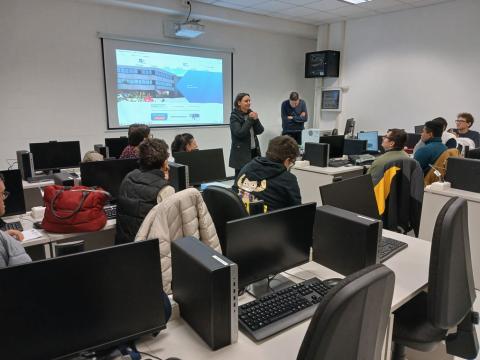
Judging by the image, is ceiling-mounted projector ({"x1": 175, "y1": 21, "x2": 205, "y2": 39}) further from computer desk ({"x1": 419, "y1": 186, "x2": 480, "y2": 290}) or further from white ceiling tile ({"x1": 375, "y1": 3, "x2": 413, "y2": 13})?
computer desk ({"x1": 419, "y1": 186, "x2": 480, "y2": 290})

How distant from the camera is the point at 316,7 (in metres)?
5.95

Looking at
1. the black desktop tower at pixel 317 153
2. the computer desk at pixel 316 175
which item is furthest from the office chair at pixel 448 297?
the black desktop tower at pixel 317 153

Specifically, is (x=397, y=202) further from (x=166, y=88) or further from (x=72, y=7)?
(x=72, y=7)

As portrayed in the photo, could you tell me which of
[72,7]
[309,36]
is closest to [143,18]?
[72,7]

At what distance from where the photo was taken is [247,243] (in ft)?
4.89

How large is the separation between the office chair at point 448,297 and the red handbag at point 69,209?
1927mm

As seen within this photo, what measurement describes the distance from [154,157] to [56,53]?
342 centimetres

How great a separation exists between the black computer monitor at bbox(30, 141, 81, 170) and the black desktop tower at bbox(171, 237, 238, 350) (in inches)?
136

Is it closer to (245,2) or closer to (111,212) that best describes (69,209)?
(111,212)

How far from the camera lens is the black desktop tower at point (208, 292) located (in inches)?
44.8

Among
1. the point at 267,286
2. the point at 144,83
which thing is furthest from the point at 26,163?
the point at 267,286

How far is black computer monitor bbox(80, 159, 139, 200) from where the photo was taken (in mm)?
2824

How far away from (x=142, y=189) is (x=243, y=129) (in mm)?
2463

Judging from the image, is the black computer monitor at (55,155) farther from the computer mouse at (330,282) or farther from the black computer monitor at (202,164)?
the computer mouse at (330,282)
